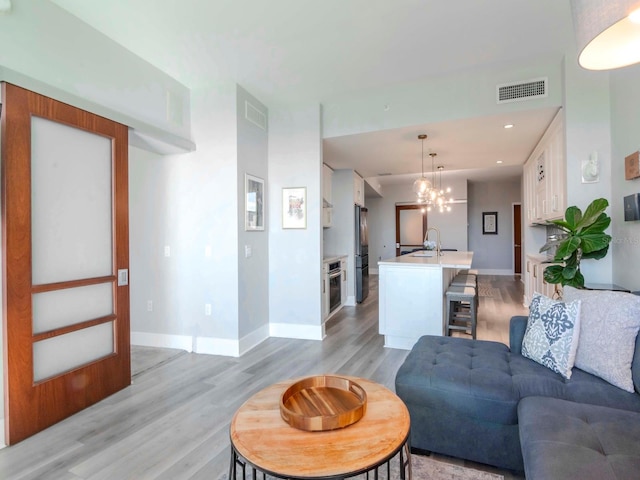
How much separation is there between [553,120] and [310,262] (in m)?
3.08

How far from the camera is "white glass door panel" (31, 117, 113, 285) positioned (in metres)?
2.24

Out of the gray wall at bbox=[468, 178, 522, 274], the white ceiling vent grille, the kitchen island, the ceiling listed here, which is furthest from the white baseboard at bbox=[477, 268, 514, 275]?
the white ceiling vent grille

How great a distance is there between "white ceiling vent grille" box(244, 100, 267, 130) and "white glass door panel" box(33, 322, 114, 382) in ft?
8.20

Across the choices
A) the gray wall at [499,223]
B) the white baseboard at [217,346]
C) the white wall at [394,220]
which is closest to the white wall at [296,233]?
the white baseboard at [217,346]

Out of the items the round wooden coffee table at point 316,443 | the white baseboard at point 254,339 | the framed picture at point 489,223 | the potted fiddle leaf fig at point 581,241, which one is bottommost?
the white baseboard at point 254,339

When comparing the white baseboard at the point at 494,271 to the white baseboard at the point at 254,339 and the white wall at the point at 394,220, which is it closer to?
the white wall at the point at 394,220

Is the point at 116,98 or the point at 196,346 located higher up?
the point at 116,98

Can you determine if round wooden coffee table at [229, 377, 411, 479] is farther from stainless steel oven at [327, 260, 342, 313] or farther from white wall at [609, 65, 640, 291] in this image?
stainless steel oven at [327, 260, 342, 313]

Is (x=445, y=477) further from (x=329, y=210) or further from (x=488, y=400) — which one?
(x=329, y=210)

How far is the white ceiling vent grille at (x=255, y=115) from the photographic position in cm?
375

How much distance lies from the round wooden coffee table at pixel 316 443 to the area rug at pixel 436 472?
0.47 metres

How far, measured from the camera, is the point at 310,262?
410cm

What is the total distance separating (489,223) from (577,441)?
9470 mm

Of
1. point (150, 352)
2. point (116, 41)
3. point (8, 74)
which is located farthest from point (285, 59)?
point (150, 352)
